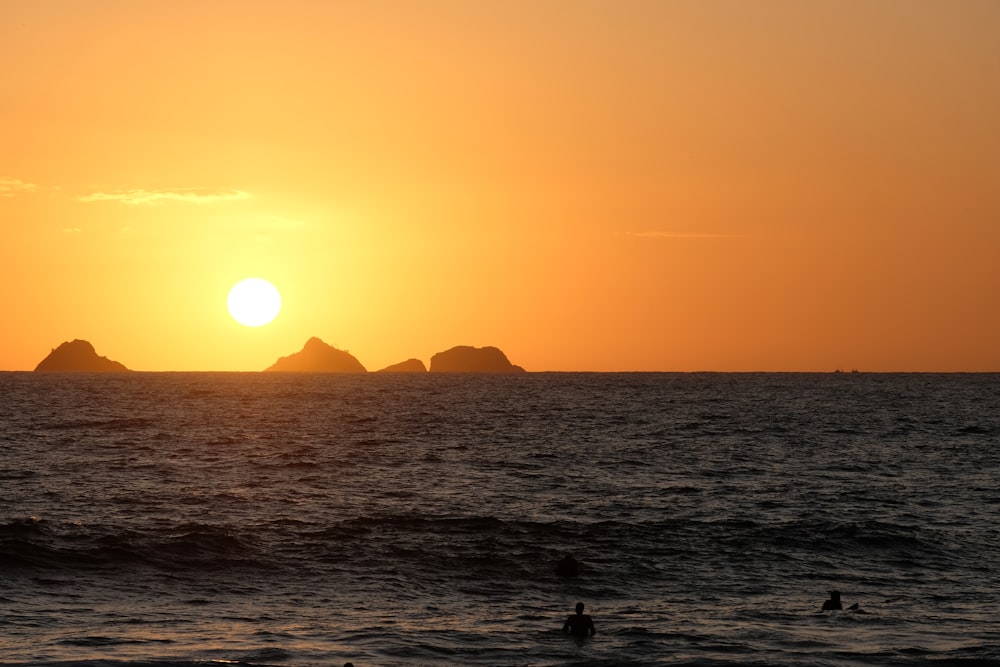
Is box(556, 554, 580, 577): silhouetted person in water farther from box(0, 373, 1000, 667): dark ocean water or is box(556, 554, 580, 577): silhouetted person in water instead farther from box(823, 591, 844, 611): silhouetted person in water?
box(823, 591, 844, 611): silhouetted person in water

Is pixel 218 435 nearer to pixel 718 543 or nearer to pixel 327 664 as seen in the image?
pixel 718 543

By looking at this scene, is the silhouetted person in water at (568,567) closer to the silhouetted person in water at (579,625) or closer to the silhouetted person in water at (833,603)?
the silhouetted person in water at (579,625)

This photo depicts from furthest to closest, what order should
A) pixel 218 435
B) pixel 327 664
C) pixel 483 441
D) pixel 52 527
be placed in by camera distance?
1. pixel 218 435
2. pixel 483 441
3. pixel 52 527
4. pixel 327 664

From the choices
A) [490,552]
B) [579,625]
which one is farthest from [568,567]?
[579,625]

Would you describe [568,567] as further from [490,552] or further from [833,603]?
[833,603]

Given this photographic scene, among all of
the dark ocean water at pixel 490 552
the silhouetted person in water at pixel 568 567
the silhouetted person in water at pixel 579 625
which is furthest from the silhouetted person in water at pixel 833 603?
the silhouetted person in water at pixel 568 567

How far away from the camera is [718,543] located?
44438 mm

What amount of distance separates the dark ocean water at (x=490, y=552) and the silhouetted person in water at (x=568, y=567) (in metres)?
0.38

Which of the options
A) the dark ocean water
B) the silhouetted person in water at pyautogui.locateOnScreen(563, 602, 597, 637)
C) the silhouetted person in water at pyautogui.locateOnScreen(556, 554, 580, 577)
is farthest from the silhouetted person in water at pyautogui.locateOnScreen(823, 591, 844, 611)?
the silhouetted person in water at pyautogui.locateOnScreen(556, 554, 580, 577)

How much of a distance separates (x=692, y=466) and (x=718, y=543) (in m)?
28.6

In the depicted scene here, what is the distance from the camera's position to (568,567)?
39.1 metres

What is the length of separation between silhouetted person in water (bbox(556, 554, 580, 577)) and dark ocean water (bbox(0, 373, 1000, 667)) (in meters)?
0.38

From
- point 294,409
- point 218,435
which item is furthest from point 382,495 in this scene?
point 294,409

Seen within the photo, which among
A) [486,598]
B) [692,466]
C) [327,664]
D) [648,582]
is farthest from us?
[692,466]
